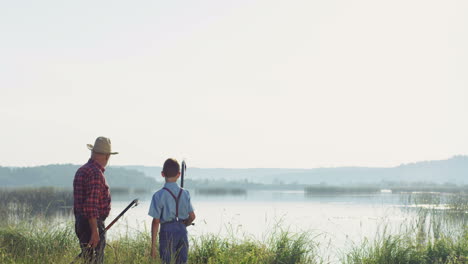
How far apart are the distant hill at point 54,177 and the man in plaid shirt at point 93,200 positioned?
113 metres

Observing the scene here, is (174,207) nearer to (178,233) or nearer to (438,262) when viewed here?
(178,233)

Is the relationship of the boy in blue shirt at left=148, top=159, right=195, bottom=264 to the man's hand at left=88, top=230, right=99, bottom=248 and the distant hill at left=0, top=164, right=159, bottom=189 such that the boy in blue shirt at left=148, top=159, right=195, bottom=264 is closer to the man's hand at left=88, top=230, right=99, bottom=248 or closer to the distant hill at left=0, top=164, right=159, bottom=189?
the man's hand at left=88, top=230, right=99, bottom=248

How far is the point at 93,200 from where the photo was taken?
221 inches

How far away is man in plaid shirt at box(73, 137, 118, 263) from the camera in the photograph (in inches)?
220

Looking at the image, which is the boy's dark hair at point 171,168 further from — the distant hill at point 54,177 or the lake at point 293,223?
the distant hill at point 54,177

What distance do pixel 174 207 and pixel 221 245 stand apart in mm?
2911

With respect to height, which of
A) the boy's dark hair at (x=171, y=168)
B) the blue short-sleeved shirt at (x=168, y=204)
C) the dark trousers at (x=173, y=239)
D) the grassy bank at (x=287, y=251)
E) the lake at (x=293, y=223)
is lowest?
the lake at (x=293, y=223)

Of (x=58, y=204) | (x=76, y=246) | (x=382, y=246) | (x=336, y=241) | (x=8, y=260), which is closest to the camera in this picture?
(x=8, y=260)

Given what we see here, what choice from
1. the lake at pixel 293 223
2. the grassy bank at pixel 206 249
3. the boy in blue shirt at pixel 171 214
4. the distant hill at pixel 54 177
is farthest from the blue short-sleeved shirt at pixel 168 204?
the distant hill at pixel 54 177

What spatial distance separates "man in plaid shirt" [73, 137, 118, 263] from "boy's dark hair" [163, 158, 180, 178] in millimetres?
727

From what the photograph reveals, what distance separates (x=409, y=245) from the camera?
8.26 metres

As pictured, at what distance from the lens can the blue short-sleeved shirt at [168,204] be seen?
556 cm

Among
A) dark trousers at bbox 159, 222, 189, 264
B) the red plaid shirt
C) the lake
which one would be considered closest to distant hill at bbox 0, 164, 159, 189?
the lake

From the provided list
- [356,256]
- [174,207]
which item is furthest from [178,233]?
[356,256]
